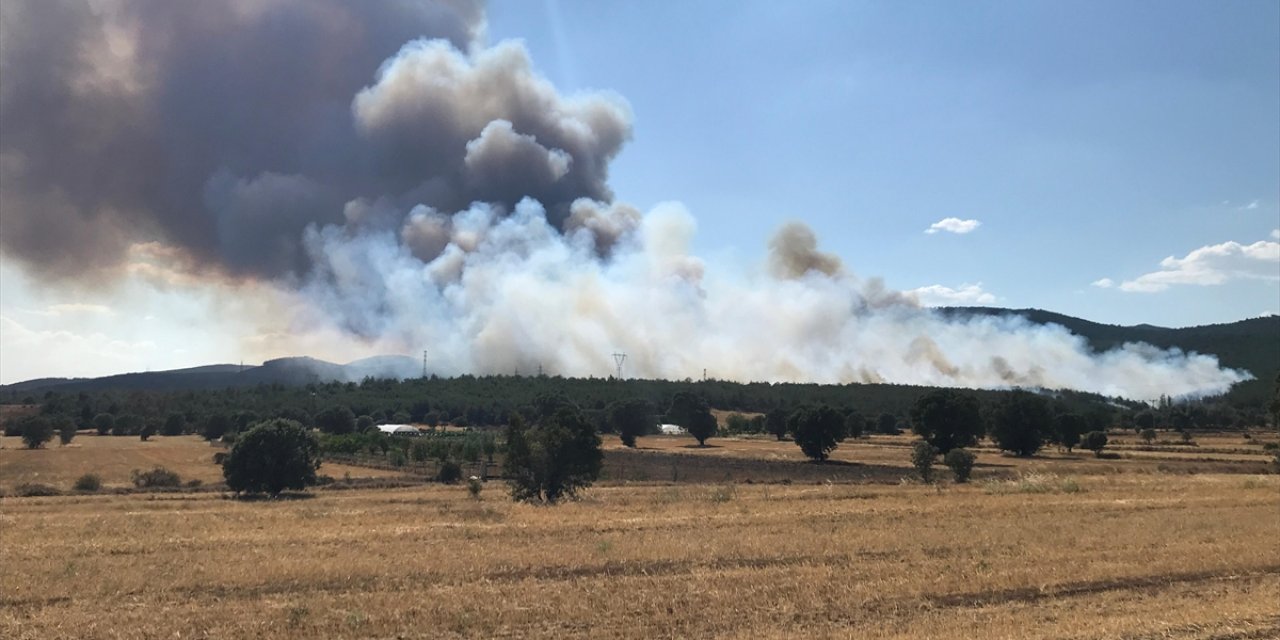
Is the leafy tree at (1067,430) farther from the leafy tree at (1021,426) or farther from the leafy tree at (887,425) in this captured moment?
the leafy tree at (887,425)

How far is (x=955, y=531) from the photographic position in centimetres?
2616

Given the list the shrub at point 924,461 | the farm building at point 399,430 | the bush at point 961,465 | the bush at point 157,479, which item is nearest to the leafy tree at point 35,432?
the farm building at point 399,430

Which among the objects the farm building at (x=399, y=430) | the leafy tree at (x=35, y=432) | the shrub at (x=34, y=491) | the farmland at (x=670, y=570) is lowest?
the shrub at (x=34, y=491)

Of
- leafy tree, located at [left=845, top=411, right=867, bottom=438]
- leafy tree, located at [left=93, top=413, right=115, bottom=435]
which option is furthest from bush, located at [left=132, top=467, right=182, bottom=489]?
leafy tree, located at [left=93, top=413, right=115, bottom=435]

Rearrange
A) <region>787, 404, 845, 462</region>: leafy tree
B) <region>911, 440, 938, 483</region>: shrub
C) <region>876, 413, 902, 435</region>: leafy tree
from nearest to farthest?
1. <region>911, 440, 938, 483</region>: shrub
2. <region>787, 404, 845, 462</region>: leafy tree
3. <region>876, 413, 902, 435</region>: leafy tree

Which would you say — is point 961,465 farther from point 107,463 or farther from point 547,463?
point 107,463

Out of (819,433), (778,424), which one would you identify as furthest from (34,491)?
(778,424)

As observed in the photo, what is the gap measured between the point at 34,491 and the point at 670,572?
53.5m

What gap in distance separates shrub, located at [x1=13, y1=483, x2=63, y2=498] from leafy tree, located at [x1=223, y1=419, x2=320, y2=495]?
1078 cm

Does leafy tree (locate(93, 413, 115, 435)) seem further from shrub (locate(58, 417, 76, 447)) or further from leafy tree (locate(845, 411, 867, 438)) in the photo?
leafy tree (locate(845, 411, 867, 438))

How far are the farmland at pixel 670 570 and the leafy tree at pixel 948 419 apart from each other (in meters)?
44.5

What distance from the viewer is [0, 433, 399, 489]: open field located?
6775cm

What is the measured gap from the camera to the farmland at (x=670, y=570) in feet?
48.9

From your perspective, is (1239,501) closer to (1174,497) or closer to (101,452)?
(1174,497)
